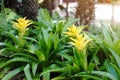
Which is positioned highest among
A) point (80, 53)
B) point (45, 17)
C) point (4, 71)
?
point (45, 17)

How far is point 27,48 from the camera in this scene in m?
3.89

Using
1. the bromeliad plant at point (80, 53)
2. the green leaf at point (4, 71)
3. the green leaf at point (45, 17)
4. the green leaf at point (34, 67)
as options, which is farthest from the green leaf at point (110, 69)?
the green leaf at point (45, 17)

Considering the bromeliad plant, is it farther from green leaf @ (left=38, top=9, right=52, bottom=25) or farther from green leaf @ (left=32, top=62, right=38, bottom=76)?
green leaf @ (left=38, top=9, right=52, bottom=25)

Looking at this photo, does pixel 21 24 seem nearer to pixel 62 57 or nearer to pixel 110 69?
pixel 62 57

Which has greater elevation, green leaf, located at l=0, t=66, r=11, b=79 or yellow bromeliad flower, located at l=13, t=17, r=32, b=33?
yellow bromeliad flower, located at l=13, t=17, r=32, b=33

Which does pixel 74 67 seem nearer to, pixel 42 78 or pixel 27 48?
pixel 42 78

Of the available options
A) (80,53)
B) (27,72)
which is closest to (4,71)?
(27,72)

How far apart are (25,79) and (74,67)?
570mm

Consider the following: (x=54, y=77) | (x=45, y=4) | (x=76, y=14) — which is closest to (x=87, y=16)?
(x=76, y=14)

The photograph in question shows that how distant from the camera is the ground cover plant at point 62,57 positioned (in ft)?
10.6

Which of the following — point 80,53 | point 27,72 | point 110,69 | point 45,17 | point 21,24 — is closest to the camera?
point 110,69

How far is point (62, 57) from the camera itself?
12.2ft

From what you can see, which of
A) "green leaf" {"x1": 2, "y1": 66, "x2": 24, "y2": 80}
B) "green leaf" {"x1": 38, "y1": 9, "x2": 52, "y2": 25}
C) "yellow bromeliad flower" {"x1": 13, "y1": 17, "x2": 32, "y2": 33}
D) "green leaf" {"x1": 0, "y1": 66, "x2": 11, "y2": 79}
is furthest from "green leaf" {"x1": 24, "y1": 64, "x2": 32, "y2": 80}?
"green leaf" {"x1": 38, "y1": 9, "x2": 52, "y2": 25}

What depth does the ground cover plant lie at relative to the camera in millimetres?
3242
